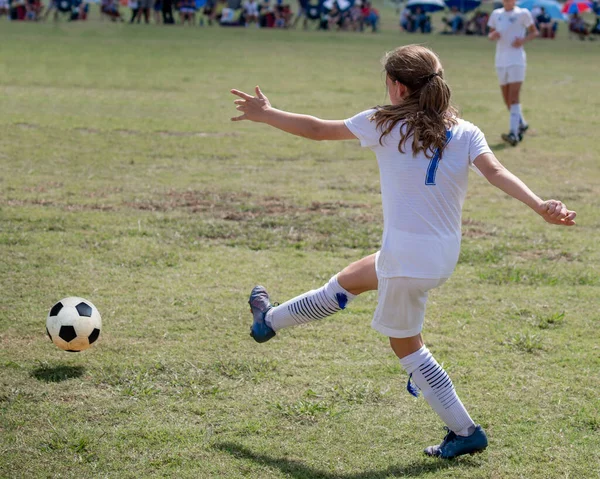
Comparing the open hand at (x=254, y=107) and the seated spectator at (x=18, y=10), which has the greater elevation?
the open hand at (x=254, y=107)

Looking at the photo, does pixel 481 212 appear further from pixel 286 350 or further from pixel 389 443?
pixel 389 443

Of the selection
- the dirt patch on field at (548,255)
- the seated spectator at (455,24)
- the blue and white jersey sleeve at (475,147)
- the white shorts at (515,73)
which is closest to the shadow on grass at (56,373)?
the blue and white jersey sleeve at (475,147)

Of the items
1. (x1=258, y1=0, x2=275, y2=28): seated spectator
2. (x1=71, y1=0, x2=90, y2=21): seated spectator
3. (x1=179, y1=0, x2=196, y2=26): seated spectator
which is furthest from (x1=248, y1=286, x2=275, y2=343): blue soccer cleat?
(x1=258, y1=0, x2=275, y2=28): seated spectator

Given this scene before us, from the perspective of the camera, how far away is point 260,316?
436cm

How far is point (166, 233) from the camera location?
23.7 feet

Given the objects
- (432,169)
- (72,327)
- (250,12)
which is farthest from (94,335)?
(250,12)

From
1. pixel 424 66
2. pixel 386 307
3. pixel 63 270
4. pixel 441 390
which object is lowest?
pixel 63 270

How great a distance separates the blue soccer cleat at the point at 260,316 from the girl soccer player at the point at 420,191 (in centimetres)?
91

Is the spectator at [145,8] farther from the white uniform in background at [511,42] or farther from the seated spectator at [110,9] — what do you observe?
the white uniform in background at [511,42]

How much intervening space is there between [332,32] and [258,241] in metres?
37.1

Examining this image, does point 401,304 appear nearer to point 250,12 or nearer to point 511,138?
point 511,138

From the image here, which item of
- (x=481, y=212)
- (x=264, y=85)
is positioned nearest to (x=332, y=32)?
(x=264, y=85)

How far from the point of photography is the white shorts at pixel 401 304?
3.47 m

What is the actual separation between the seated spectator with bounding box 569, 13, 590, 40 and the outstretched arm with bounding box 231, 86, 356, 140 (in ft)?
142
